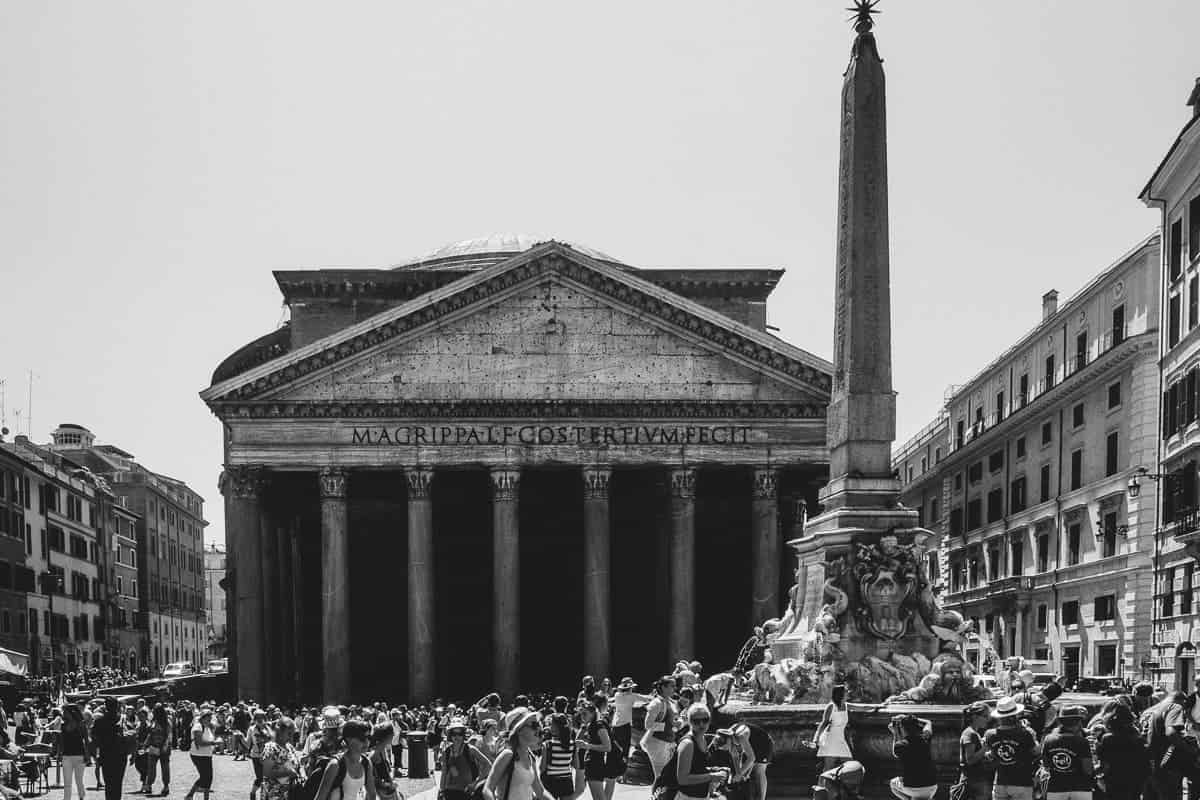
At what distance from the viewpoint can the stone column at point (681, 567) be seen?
139ft

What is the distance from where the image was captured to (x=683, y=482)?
4325 centimetres

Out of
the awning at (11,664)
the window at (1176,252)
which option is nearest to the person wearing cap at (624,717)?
the awning at (11,664)

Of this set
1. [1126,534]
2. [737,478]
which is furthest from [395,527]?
[1126,534]

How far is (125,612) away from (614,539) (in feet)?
145

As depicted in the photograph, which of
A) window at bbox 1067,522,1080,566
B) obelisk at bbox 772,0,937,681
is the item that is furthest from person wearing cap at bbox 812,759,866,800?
window at bbox 1067,522,1080,566

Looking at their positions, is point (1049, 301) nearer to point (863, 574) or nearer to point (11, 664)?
point (11, 664)

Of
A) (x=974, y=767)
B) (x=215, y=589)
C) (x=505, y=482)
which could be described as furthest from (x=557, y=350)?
(x=215, y=589)

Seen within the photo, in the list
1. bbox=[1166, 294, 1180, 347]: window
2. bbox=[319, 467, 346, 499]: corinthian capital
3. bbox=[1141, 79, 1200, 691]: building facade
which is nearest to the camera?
bbox=[1141, 79, 1200, 691]: building facade

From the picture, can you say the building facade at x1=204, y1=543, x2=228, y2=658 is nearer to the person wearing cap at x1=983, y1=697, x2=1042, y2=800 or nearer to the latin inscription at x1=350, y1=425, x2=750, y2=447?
the latin inscription at x1=350, y1=425, x2=750, y2=447

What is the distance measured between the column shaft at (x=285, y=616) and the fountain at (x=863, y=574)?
3308 cm

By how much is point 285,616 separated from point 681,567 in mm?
13105

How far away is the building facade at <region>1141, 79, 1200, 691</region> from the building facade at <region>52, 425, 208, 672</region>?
61.2 m

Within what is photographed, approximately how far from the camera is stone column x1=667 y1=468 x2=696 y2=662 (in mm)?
42438

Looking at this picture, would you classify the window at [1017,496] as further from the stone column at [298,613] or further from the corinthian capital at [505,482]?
the stone column at [298,613]
